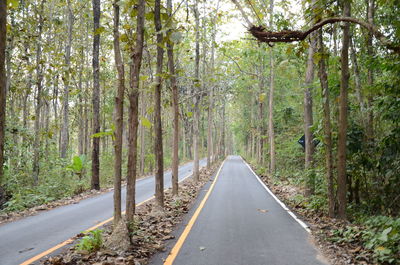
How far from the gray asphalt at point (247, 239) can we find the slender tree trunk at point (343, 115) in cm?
148

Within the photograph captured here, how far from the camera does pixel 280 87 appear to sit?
30.5 meters

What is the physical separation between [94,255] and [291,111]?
852 inches

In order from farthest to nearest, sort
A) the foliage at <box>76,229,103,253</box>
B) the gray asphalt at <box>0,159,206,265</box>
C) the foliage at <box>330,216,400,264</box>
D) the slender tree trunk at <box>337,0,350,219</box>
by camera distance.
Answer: the slender tree trunk at <box>337,0,350,219</box> → the gray asphalt at <box>0,159,206,265</box> → the foliage at <box>76,229,103,253</box> → the foliage at <box>330,216,400,264</box>

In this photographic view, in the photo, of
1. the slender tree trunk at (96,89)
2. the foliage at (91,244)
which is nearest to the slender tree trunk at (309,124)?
the foliage at (91,244)

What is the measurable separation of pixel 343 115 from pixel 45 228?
28.3 feet

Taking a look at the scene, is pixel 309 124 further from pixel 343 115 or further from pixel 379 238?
pixel 379 238

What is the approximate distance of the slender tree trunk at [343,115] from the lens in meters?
8.52

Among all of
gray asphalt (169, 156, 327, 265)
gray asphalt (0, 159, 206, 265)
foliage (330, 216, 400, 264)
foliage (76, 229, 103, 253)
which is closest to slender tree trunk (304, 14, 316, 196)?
gray asphalt (169, 156, 327, 265)

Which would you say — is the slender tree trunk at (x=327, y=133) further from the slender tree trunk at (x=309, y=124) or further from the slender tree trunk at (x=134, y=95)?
the slender tree trunk at (x=134, y=95)

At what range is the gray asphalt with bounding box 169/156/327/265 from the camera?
609 cm

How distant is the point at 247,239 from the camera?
24.8 ft

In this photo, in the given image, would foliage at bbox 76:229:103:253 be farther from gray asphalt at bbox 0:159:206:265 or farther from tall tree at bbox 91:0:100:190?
tall tree at bbox 91:0:100:190

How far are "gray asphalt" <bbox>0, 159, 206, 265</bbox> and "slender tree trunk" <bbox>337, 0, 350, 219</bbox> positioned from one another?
6981 millimetres

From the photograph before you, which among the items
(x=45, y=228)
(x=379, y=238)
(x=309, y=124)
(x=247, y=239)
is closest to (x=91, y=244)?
(x=247, y=239)
